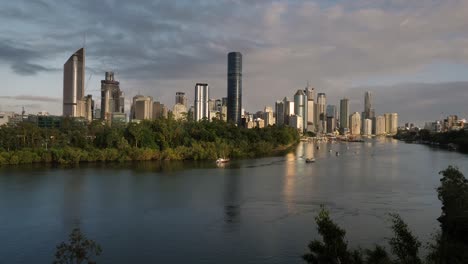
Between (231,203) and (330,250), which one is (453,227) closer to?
(330,250)

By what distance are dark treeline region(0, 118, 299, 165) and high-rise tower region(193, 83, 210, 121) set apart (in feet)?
178

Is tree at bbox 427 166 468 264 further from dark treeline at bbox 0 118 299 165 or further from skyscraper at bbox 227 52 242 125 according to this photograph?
skyscraper at bbox 227 52 242 125

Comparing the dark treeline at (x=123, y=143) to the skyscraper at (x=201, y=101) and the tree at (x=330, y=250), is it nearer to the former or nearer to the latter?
the tree at (x=330, y=250)

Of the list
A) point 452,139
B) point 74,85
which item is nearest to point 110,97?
point 74,85

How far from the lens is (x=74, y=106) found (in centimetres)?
8081

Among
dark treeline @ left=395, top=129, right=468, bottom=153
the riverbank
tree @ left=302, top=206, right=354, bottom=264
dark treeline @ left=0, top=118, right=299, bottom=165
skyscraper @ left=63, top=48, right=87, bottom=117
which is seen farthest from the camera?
skyscraper @ left=63, top=48, right=87, bottom=117

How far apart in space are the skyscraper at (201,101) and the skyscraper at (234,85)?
521 cm

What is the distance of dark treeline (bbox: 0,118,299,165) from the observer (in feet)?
84.4

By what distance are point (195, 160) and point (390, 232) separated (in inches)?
803

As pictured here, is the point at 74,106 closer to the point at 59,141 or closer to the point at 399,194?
the point at 59,141

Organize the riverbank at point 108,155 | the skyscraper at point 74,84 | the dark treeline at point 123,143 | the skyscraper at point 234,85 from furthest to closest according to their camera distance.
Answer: the skyscraper at point 234,85 < the skyscraper at point 74,84 < the dark treeline at point 123,143 < the riverbank at point 108,155

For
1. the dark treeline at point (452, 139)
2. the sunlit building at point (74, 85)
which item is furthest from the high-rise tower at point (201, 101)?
the dark treeline at point (452, 139)

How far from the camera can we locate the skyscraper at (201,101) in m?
91.1

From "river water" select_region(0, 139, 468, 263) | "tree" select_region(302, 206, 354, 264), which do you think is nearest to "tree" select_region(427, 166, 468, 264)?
"river water" select_region(0, 139, 468, 263)
